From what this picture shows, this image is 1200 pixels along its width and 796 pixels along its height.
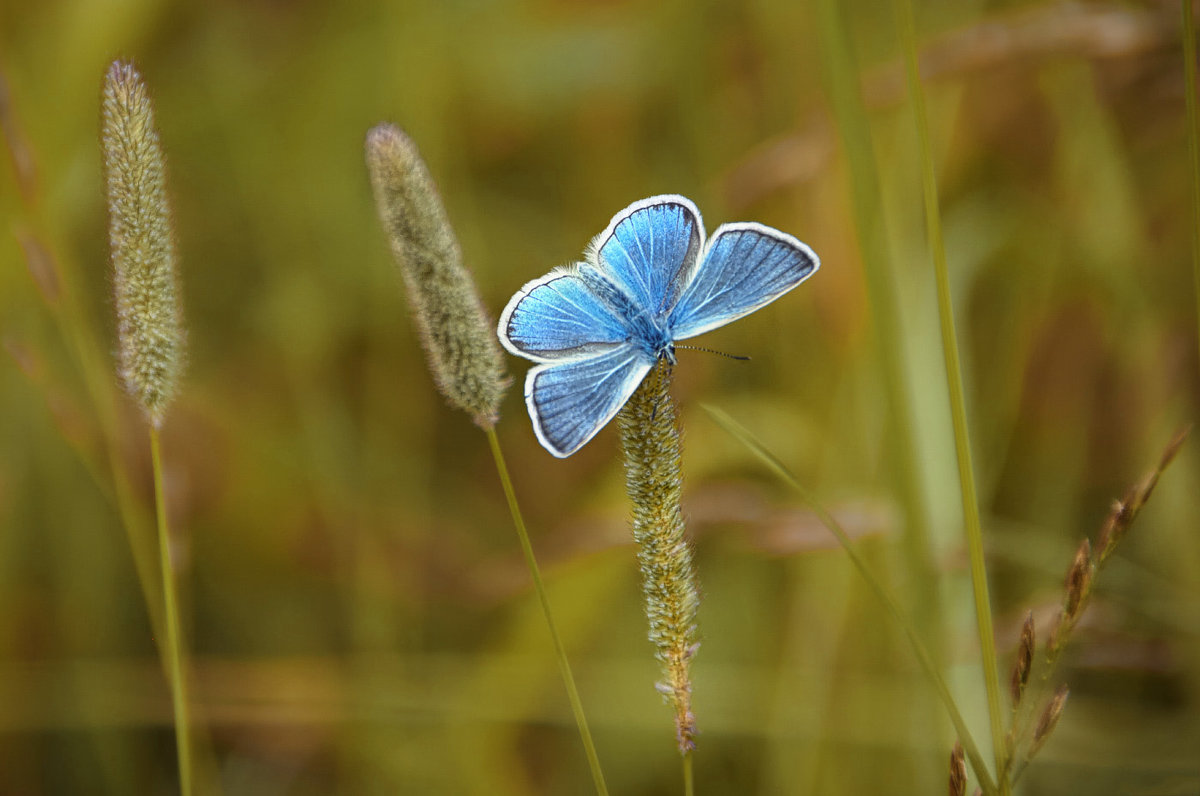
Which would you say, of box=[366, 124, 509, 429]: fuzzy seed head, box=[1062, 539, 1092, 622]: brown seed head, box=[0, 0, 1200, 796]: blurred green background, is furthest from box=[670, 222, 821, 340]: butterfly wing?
box=[0, 0, 1200, 796]: blurred green background

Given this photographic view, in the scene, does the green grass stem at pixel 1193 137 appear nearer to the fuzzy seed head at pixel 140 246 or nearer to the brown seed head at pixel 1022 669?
the brown seed head at pixel 1022 669

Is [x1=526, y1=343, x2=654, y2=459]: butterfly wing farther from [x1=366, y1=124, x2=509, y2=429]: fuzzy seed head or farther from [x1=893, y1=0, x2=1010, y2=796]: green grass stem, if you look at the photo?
[x1=893, y1=0, x2=1010, y2=796]: green grass stem

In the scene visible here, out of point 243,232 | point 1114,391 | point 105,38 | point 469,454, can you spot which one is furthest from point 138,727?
point 1114,391

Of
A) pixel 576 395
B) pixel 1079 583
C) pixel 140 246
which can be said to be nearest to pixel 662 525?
pixel 576 395

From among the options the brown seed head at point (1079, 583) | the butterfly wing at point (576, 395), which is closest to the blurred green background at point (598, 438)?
the brown seed head at point (1079, 583)

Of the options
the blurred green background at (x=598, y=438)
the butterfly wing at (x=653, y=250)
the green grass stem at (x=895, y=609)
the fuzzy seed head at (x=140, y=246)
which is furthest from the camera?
the blurred green background at (x=598, y=438)

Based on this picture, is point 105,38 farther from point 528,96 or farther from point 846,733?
point 846,733

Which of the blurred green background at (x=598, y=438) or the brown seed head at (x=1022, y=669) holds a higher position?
the blurred green background at (x=598, y=438)
